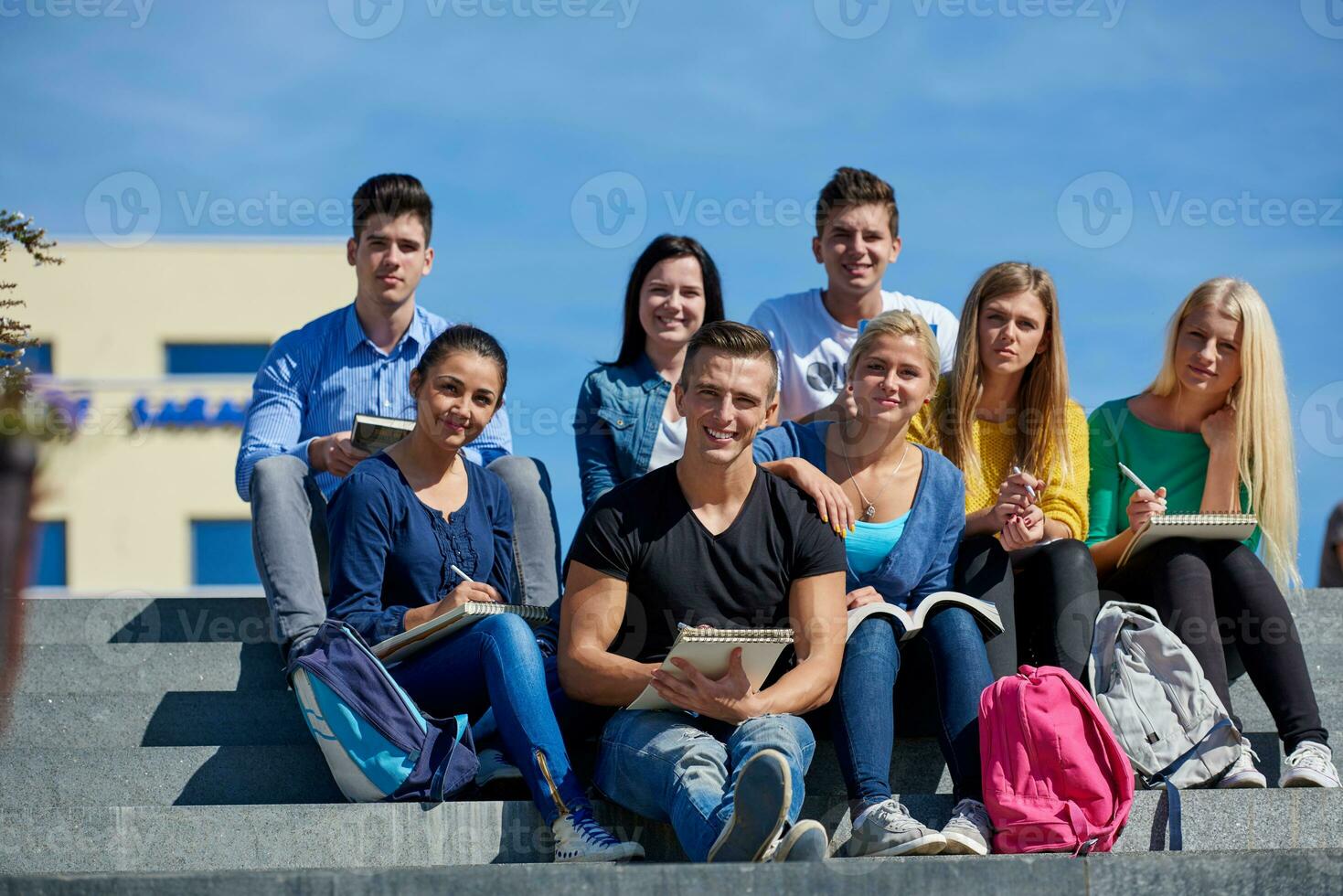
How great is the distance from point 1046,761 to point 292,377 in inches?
107

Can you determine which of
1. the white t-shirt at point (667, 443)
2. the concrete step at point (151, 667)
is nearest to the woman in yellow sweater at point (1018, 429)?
the white t-shirt at point (667, 443)

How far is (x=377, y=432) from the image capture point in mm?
4160

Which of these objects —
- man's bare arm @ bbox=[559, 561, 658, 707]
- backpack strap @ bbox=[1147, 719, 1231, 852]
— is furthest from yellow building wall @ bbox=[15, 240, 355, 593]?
backpack strap @ bbox=[1147, 719, 1231, 852]

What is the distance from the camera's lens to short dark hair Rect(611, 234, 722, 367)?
15.8ft

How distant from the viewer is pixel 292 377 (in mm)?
4738

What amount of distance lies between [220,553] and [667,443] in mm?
19756

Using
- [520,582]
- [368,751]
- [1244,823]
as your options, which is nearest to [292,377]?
[520,582]

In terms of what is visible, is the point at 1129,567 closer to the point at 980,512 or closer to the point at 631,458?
the point at 980,512

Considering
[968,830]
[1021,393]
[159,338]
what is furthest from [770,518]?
[159,338]

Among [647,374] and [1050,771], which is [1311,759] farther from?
[647,374]

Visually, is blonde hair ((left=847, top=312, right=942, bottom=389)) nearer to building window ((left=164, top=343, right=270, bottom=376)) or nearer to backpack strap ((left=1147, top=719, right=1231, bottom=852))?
backpack strap ((left=1147, top=719, right=1231, bottom=852))

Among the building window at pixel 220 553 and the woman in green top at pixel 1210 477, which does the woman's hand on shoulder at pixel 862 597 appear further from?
the building window at pixel 220 553

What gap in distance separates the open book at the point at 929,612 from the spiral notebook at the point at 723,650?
1.13 feet

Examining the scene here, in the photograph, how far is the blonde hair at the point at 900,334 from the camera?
3838 millimetres
